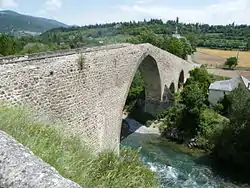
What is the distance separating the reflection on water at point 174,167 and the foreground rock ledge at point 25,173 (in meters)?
10.7

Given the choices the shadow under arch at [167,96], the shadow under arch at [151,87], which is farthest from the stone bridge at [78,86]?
the shadow under arch at [167,96]

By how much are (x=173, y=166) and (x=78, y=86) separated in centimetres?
788

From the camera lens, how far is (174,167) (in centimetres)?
1697

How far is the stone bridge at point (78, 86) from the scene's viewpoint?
27.8 ft

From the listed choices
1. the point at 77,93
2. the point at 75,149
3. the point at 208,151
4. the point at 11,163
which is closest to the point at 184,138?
the point at 208,151

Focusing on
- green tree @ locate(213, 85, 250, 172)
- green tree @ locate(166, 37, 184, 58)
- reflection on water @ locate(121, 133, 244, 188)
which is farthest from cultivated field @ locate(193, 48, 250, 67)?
green tree @ locate(213, 85, 250, 172)

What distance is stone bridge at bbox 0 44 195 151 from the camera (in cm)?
848

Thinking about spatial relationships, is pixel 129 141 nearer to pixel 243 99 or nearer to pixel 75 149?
pixel 243 99

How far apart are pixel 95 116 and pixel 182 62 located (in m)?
21.8

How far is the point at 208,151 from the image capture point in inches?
779

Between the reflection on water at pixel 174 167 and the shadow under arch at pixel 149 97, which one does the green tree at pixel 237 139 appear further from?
the shadow under arch at pixel 149 97

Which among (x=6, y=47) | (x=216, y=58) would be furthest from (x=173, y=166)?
(x=216, y=58)

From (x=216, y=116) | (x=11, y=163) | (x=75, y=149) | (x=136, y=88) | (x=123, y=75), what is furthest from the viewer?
(x=136, y=88)

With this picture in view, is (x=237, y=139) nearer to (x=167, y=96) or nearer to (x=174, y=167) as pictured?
(x=174, y=167)
